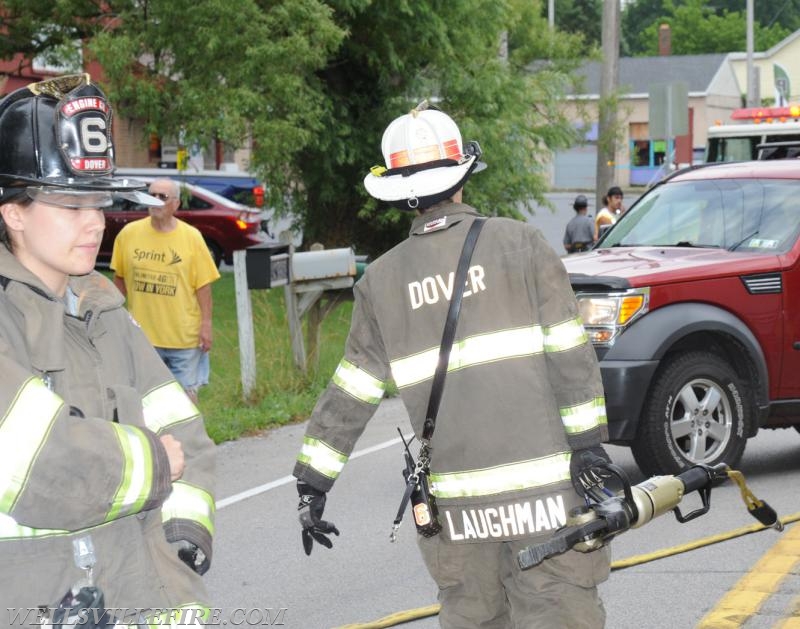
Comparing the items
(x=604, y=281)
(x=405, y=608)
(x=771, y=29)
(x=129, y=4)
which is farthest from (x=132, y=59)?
(x=771, y=29)

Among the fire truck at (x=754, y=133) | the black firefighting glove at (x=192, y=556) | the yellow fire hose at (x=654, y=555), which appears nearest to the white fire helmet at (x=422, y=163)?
the yellow fire hose at (x=654, y=555)

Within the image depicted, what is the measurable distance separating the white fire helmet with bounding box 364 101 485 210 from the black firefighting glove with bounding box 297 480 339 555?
94 centimetres

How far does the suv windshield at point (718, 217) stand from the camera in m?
8.89

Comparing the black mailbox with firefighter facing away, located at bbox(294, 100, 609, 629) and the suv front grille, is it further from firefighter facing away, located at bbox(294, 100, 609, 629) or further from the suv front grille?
firefighter facing away, located at bbox(294, 100, 609, 629)

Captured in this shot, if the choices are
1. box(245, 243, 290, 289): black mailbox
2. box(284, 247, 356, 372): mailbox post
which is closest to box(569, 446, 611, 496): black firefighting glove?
box(245, 243, 290, 289): black mailbox

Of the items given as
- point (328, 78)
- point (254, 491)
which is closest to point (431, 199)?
point (254, 491)

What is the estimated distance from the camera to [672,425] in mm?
8297

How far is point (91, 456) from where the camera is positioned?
2578 mm

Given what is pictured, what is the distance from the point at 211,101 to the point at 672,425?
9.91m

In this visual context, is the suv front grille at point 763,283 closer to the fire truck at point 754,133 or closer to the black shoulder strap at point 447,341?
the black shoulder strap at point 447,341

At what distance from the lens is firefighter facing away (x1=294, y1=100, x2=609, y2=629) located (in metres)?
3.99

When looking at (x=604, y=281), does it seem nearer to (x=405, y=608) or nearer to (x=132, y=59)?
(x=405, y=608)

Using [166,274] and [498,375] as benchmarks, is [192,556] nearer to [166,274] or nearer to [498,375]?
[498,375]

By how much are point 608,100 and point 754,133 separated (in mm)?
4341
